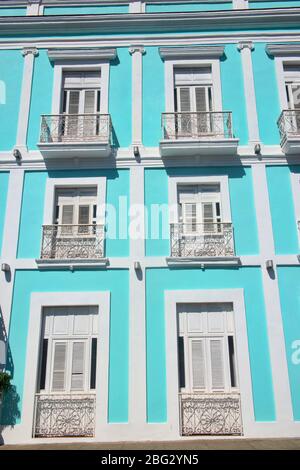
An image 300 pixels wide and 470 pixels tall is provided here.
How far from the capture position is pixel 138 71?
415 inches

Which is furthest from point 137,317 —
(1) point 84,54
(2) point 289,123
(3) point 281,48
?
(3) point 281,48

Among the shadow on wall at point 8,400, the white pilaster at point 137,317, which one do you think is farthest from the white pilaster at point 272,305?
the shadow on wall at point 8,400

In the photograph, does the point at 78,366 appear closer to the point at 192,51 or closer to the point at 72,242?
the point at 72,242

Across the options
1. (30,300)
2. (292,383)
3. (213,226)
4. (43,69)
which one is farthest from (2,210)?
(292,383)

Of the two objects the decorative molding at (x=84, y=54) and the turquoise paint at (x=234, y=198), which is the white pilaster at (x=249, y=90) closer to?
the turquoise paint at (x=234, y=198)

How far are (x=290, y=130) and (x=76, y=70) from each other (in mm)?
5618

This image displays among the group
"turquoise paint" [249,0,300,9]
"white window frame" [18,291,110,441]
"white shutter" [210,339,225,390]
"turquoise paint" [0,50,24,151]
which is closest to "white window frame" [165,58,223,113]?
"turquoise paint" [249,0,300,9]

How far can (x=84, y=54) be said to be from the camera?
10.6 metres

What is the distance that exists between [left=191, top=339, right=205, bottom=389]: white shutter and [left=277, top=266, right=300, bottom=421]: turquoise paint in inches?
67.0

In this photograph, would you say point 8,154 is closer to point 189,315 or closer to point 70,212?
point 70,212

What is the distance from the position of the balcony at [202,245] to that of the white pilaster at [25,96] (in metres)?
4.28

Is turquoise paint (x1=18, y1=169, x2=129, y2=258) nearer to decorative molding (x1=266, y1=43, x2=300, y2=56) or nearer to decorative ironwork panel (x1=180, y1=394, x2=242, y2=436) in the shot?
decorative ironwork panel (x1=180, y1=394, x2=242, y2=436)

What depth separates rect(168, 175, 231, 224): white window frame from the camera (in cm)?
929

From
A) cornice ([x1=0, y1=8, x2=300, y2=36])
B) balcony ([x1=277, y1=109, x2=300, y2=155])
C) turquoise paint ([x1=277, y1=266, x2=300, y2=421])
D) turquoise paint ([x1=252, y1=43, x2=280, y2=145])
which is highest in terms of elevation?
cornice ([x1=0, y1=8, x2=300, y2=36])
